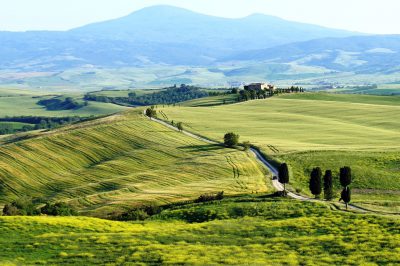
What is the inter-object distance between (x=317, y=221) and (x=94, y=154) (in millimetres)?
78354

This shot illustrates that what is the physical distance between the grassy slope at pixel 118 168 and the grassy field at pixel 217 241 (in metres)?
23.8

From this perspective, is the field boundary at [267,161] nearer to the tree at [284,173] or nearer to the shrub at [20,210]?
the tree at [284,173]

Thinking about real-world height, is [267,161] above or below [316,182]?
below

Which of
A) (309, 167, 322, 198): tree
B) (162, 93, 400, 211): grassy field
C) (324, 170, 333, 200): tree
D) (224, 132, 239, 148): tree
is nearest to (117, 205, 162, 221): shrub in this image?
(309, 167, 322, 198): tree

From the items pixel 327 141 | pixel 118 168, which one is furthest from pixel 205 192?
pixel 327 141

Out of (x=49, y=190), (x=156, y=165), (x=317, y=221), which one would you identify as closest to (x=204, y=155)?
(x=156, y=165)

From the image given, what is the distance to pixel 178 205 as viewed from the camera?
97.1 meters

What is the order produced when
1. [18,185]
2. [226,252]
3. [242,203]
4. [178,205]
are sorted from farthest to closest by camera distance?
[18,185]
[178,205]
[242,203]
[226,252]

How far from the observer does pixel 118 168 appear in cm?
12838

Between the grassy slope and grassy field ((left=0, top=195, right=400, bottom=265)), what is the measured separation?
23.8 meters

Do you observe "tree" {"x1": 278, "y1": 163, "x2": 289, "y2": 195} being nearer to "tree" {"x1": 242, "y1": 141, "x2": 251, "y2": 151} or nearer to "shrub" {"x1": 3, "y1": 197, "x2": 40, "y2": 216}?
"tree" {"x1": 242, "y1": 141, "x2": 251, "y2": 151}

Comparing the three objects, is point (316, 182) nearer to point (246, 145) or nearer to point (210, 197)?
point (210, 197)

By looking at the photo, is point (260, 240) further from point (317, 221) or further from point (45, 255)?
point (45, 255)

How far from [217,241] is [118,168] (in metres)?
66.3
